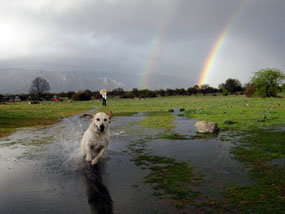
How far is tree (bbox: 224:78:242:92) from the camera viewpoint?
134 meters

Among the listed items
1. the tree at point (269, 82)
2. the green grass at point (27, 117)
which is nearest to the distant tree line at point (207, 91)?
the tree at point (269, 82)

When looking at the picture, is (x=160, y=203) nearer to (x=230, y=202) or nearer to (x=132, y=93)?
(x=230, y=202)

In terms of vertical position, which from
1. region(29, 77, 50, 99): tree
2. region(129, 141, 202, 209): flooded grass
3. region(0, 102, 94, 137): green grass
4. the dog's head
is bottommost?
region(0, 102, 94, 137): green grass

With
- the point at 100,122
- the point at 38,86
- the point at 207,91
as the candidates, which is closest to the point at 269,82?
the point at 207,91

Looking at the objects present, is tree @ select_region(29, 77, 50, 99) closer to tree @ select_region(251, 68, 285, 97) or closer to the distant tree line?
the distant tree line

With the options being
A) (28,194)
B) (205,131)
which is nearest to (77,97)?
(205,131)

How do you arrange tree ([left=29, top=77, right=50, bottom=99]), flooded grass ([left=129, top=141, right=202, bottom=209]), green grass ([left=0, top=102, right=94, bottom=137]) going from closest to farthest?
flooded grass ([left=129, top=141, right=202, bottom=209]) → green grass ([left=0, top=102, right=94, bottom=137]) → tree ([left=29, top=77, right=50, bottom=99])

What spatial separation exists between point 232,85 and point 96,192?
473 ft

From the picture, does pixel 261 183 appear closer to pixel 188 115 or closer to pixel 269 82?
pixel 188 115

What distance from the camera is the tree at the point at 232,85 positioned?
134125 millimetres

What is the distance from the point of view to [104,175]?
7.77 metres

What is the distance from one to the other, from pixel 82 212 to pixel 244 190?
4107 mm

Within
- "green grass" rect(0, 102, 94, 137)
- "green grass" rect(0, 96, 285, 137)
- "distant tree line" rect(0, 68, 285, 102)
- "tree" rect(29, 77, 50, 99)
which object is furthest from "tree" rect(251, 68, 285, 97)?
"tree" rect(29, 77, 50, 99)

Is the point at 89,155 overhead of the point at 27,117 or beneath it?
overhead
